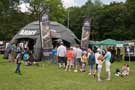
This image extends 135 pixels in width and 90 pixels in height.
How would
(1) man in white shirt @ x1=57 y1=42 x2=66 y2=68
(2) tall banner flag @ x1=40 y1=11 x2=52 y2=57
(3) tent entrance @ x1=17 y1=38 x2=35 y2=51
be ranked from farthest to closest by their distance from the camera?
(3) tent entrance @ x1=17 y1=38 x2=35 y2=51
(2) tall banner flag @ x1=40 y1=11 x2=52 y2=57
(1) man in white shirt @ x1=57 y1=42 x2=66 y2=68

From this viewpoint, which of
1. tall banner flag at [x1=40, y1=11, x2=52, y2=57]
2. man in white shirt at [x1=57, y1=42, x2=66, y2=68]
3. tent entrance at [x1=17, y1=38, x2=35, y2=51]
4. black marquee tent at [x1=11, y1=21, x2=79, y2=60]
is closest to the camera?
man in white shirt at [x1=57, y1=42, x2=66, y2=68]

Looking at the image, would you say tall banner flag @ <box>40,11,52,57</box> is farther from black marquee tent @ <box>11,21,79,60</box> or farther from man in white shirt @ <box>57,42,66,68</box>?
black marquee tent @ <box>11,21,79,60</box>

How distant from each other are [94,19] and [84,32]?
63647 mm

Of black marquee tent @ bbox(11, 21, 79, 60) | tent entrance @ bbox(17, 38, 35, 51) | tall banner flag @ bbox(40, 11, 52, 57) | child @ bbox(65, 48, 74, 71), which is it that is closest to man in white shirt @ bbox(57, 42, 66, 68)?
child @ bbox(65, 48, 74, 71)

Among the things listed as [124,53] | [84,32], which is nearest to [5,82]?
[84,32]

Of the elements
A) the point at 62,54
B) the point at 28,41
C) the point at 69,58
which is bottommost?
the point at 69,58

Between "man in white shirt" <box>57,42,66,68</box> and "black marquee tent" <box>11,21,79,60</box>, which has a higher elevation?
"black marquee tent" <box>11,21,79,60</box>

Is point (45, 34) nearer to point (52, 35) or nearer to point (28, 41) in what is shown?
point (52, 35)

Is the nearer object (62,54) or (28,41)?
(62,54)

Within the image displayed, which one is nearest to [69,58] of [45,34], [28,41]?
[45,34]

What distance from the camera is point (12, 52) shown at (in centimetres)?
3444

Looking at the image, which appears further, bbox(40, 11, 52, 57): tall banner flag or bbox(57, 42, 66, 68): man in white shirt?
bbox(40, 11, 52, 57): tall banner flag

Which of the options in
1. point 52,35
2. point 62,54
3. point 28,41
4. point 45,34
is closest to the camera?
point 62,54

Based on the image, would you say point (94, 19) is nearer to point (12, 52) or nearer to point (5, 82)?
point (12, 52)
